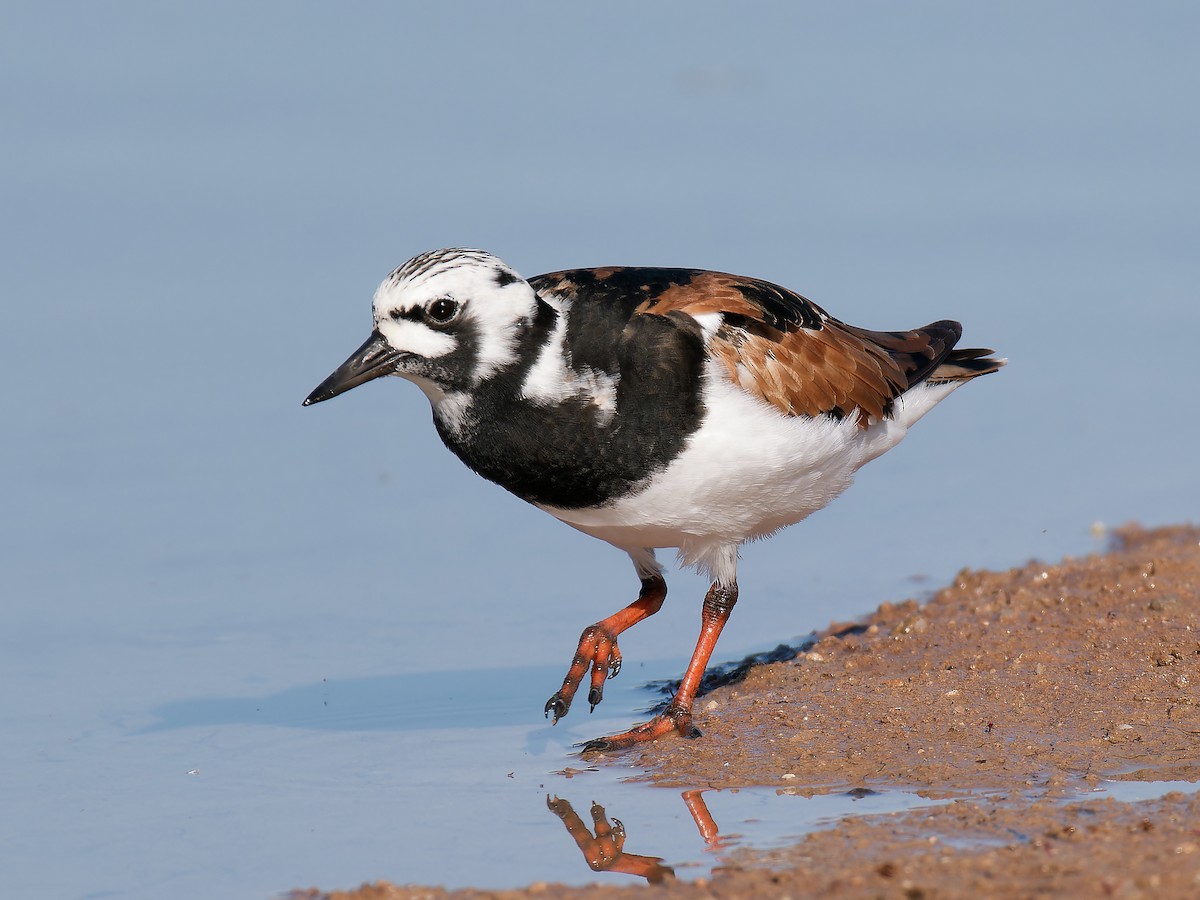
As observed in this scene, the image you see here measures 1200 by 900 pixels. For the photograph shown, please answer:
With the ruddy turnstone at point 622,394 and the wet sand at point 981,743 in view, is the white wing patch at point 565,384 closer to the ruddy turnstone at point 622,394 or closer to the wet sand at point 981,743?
the ruddy turnstone at point 622,394

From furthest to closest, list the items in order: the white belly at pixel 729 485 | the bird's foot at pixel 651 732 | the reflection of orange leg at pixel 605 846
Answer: the bird's foot at pixel 651 732
the white belly at pixel 729 485
the reflection of orange leg at pixel 605 846

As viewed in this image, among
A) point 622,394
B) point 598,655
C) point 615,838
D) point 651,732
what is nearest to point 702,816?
point 615,838

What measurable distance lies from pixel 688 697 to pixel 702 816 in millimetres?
1133

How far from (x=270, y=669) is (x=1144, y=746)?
4.05 metres

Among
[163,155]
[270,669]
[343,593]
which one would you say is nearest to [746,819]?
[270,669]

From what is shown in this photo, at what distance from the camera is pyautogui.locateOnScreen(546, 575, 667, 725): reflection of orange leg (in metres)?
7.09

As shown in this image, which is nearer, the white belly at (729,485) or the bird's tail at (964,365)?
the white belly at (729,485)

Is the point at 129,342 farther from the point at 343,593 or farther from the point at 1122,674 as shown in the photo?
the point at 1122,674

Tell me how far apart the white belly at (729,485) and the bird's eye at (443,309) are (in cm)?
93

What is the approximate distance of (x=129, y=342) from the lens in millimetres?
11422

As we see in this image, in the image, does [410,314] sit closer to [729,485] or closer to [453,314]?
[453,314]

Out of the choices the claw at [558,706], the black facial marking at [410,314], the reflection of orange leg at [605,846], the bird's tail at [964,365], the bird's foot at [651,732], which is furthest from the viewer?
the bird's tail at [964,365]

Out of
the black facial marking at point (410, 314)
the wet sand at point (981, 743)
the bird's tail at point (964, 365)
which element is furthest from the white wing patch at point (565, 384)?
the bird's tail at point (964, 365)

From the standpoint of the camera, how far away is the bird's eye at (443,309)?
6.35 metres
